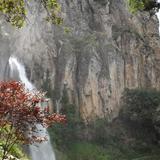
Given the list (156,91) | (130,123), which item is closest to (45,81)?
(130,123)

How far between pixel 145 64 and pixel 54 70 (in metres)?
18.9

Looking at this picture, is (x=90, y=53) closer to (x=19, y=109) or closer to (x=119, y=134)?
(x=119, y=134)

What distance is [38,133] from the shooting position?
123 feet

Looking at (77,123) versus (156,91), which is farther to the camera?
(156,91)

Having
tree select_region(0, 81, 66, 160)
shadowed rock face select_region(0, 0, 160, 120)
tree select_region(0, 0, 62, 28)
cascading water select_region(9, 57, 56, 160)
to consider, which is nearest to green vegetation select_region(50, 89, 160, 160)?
shadowed rock face select_region(0, 0, 160, 120)

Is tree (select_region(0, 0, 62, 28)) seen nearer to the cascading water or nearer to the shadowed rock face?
the cascading water

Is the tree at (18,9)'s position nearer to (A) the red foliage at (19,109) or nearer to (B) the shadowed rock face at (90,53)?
(A) the red foliage at (19,109)

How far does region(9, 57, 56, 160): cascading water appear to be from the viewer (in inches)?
1453

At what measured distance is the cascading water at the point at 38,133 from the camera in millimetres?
36906

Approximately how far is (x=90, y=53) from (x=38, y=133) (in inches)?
917

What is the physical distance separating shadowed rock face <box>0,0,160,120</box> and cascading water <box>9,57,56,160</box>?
1.38 metres

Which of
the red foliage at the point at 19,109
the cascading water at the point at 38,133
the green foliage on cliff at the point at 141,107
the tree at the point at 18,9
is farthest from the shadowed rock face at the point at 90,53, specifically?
the tree at the point at 18,9

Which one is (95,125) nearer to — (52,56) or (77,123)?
(77,123)

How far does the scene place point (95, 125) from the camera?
55594mm
